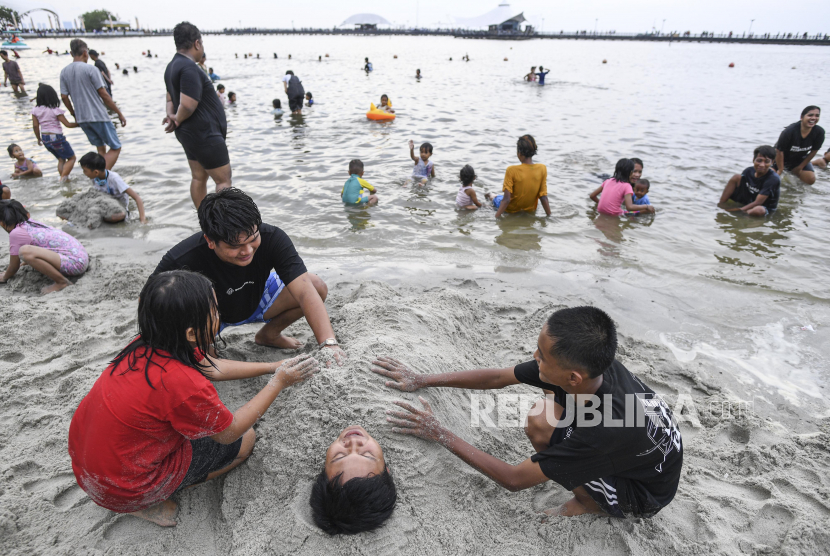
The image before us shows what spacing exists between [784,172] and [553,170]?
4.08 m

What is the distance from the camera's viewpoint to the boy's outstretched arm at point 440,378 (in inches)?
96.5

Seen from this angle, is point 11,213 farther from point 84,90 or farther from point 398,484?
point 398,484

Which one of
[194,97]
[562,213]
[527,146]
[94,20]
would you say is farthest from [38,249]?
[94,20]

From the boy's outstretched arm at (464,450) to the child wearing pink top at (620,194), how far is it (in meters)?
5.20

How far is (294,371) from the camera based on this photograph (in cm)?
228

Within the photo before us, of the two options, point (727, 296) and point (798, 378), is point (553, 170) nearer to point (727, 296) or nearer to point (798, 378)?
point (727, 296)

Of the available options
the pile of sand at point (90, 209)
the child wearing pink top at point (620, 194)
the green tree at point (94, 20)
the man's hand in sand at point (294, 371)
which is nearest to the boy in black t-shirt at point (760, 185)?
the child wearing pink top at point (620, 194)

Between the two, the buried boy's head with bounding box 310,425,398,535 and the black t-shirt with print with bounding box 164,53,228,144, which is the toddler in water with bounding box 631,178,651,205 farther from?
the buried boy's head with bounding box 310,425,398,535

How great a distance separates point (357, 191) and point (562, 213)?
307 cm

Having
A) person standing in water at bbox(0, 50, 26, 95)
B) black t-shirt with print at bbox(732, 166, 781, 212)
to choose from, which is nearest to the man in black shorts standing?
black t-shirt with print at bbox(732, 166, 781, 212)

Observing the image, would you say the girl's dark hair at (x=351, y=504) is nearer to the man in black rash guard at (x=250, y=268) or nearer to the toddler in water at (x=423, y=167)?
the man in black rash guard at (x=250, y=268)

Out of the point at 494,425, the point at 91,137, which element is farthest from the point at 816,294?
the point at 91,137

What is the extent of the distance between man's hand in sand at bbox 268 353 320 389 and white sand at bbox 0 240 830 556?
9 centimetres

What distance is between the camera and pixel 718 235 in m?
6.04
